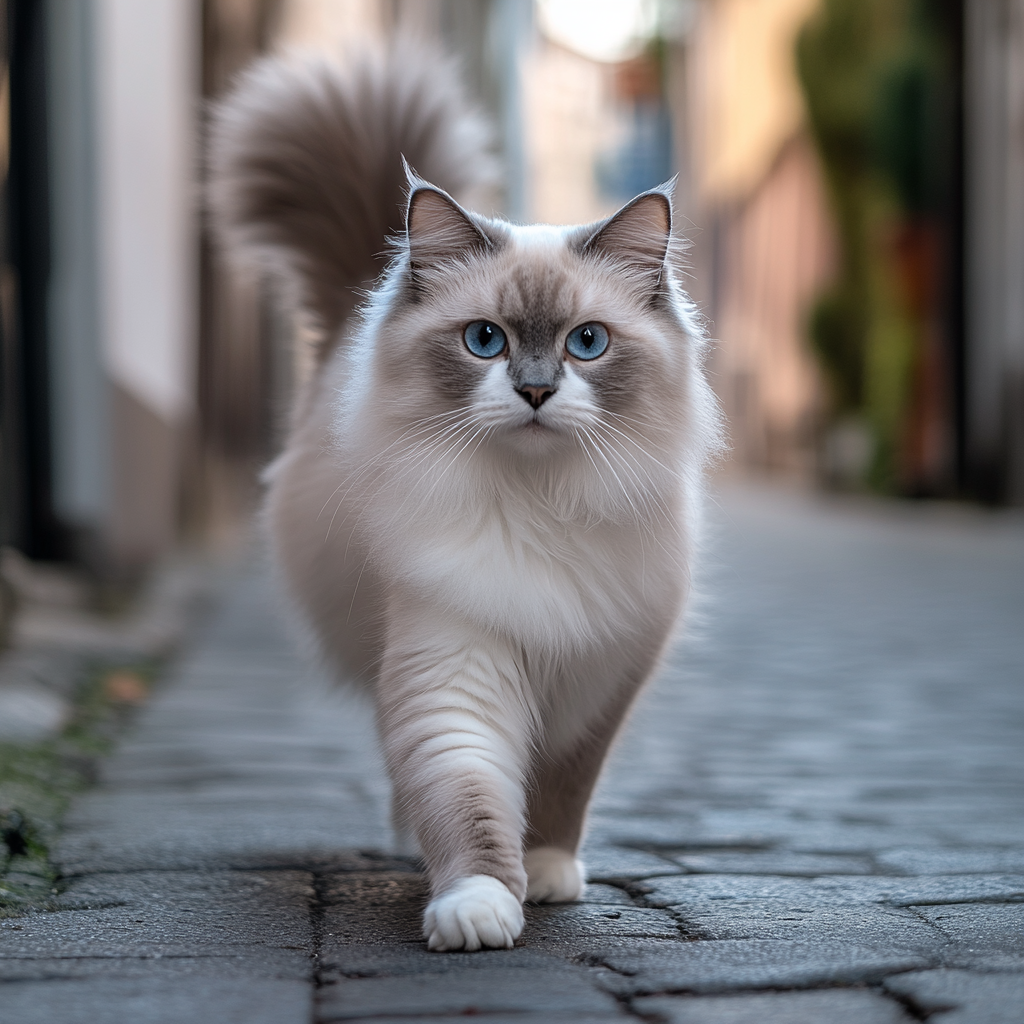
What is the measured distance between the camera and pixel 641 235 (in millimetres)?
2641

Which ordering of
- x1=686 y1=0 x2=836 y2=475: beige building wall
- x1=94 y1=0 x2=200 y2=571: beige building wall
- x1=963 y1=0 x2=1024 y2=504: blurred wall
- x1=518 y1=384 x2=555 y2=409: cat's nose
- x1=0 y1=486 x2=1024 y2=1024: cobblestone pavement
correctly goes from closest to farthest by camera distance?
x1=0 y1=486 x2=1024 y2=1024: cobblestone pavement < x1=518 y1=384 x2=555 y2=409: cat's nose < x1=94 y1=0 x2=200 y2=571: beige building wall < x1=963 y1=0 x2=1024 y2=504: blurred wall < x1=686 y1=0 x2=836 y2=475: beige building wall

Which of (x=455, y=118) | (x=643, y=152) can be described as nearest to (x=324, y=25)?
(x=455, y=118)

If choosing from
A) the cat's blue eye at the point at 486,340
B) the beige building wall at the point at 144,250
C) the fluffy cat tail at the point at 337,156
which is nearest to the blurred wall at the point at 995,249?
the beige building wall at the point at 144,250

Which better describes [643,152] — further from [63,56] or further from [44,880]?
[44,880]

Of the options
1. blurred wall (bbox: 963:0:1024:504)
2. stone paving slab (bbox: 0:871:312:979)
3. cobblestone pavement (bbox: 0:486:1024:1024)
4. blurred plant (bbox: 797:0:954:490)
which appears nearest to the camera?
cobblestone pavement (bbox: 0:486:1024:1024)

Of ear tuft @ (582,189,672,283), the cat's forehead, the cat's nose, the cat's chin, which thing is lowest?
the cat's chin

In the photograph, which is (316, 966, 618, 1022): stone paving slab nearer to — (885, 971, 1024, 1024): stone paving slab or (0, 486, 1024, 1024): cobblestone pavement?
(0, 486, 1024, 1024): cobblestone pavement

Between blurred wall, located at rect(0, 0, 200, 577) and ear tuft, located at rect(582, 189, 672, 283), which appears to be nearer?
ear tuft, located at rect(582, 189, 672, 283)

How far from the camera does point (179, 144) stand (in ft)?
30.0

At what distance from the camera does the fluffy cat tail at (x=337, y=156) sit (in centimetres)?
342

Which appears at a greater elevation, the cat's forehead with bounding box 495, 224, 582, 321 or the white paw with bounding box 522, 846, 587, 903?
the cat's forehead with bounding box 495, 224, 582, 321

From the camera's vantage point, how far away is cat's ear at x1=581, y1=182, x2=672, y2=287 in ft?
8.49

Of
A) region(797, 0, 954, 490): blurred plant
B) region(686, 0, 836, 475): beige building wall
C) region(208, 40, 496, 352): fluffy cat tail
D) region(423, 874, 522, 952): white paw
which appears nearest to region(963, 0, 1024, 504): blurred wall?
region(797, 0, 954, 490): blurred plant

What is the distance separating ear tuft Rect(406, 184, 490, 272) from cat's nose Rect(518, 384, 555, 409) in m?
0.36
